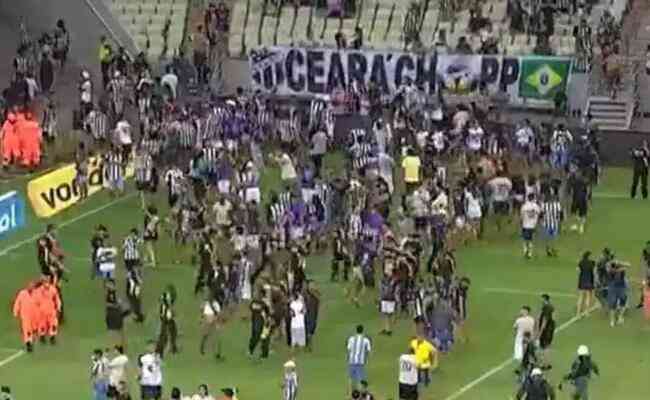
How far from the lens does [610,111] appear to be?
175ft

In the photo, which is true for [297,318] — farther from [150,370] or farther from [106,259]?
[106,259]

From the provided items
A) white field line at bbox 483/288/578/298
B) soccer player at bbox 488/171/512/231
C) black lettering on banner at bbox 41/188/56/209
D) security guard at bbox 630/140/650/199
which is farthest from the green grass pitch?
black lettering on banner at bbox 41/188/56/209

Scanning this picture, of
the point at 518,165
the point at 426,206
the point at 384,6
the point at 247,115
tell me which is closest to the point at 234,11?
Answer: the point at 384,6

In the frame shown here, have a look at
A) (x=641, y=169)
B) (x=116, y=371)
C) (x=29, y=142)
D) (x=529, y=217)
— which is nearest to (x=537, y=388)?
(x=116, y=371)

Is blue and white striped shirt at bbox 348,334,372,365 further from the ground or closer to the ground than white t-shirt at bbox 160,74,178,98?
closer to the ground

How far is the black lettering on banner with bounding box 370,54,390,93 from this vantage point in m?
54.1

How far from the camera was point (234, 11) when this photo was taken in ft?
195

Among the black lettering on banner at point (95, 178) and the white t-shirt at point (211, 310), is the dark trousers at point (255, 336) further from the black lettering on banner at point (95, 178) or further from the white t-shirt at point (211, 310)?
the black lettering on banner at point (95, 178)

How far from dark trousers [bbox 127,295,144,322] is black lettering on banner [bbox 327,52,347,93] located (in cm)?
1627

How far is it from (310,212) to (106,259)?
437cm

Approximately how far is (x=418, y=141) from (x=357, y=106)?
4.56 meters

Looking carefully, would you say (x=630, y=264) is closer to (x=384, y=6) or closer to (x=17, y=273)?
(x=17, y=273)

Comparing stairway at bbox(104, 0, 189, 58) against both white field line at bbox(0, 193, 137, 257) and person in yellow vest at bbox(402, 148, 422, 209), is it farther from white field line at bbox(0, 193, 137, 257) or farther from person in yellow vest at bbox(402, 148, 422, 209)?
person in yellow vest at bbox(402, 148, 422, 209)

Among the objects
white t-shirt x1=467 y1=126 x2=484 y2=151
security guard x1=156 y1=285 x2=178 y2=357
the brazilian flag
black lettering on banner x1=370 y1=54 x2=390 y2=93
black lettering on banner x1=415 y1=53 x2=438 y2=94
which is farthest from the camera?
black lettering on banner x1=370 y1=54 x2=390 y2=93
